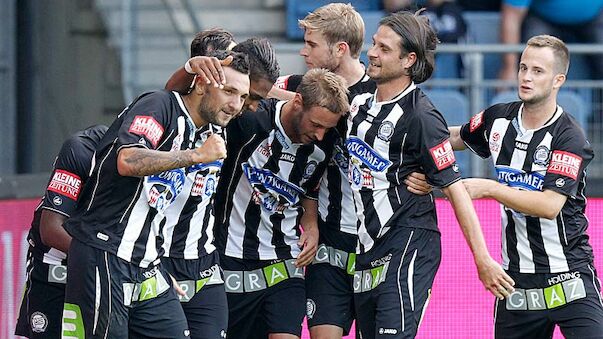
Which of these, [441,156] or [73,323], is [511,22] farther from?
[73,323]

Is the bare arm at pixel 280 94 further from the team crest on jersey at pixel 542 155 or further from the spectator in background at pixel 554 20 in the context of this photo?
the spectator in background at pixel 554 20

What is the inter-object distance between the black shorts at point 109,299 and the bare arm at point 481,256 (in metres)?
1.50

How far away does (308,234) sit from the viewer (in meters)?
6.86

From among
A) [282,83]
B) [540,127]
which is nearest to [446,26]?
[282,83]

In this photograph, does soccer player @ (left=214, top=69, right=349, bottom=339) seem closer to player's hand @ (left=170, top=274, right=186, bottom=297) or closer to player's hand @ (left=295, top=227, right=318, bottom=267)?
player's hand @ (left=295, top=227, right=318, bottom=267)

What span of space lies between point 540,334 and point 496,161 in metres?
0.93

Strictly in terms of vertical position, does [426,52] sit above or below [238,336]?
above

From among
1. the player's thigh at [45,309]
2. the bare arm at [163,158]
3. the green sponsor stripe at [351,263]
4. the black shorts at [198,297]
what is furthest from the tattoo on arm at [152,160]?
the green sponsor stripe at [351,263]

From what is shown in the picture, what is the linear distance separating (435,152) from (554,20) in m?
4.82

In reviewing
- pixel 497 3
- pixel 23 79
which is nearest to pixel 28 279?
pixel 23 79

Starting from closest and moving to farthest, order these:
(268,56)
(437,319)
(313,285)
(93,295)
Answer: (93,295), (268,56), (313,285), (437,319)

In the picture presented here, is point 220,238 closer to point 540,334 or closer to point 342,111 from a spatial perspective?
point 342,111

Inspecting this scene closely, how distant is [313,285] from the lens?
6918 mm

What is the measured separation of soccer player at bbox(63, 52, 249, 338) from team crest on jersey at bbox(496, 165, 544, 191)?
148 centimetres
